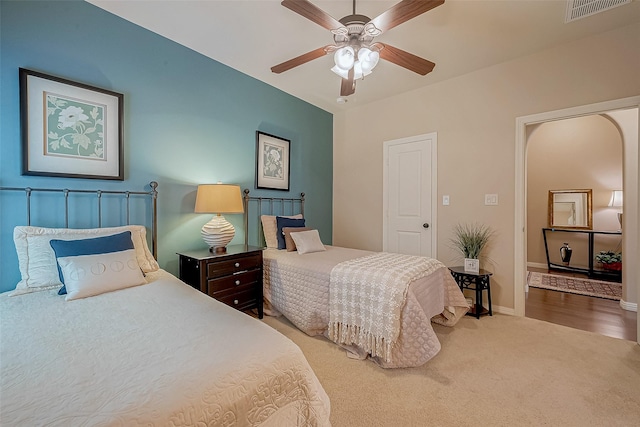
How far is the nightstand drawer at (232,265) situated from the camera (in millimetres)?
2340

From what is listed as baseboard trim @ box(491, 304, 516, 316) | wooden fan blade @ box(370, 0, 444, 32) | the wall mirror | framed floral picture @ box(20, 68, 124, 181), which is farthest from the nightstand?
the wall mirror

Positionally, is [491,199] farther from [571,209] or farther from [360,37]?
[571,209]

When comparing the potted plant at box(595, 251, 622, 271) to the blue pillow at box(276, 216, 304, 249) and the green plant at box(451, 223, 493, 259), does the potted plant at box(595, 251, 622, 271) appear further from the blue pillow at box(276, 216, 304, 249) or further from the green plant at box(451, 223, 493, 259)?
the blue pillow at box(276, 216, 304, 249)

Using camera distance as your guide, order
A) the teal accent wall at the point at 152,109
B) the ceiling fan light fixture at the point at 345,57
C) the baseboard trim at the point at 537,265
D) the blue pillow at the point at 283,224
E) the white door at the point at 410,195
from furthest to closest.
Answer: the baseboard trim at the point at 537,265, the white door at the point at 410,195, the blue pillow at the point at 283,224, the ceiling fan light fixture at the point at 345,57, the teal accent wall at the point at 152,109

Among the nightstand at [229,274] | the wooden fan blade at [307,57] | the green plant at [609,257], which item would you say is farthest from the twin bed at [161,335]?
the green plant at [609,257]

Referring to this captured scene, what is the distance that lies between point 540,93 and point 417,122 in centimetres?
131

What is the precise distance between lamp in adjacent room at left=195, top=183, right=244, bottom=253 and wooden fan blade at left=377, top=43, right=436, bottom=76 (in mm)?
1754

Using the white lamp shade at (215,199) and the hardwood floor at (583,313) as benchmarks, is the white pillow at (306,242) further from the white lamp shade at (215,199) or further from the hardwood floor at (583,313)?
the hardwood floor at (583,313)

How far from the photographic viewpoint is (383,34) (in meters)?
2.44

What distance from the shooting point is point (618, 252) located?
4.47 m

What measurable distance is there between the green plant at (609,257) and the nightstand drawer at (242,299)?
5.64 m

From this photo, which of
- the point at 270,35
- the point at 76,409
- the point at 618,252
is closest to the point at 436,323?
the point at 76,409

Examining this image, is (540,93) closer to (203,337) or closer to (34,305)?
(203,337)

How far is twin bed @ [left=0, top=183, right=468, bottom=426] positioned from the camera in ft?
2.38
